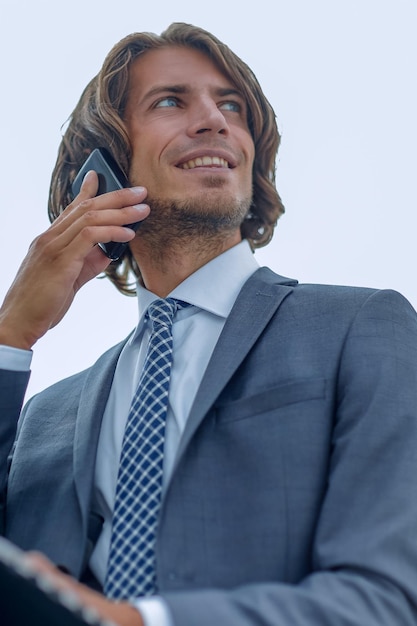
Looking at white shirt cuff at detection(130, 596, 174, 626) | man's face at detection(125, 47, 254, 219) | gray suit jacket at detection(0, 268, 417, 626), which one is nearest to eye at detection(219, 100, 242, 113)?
man's face at detection(125, 47, 254, 219)

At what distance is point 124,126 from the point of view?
2783mm

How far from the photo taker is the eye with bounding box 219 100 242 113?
281 cm

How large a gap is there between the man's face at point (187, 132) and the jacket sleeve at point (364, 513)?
2.39ft

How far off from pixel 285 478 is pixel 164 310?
0.72 m

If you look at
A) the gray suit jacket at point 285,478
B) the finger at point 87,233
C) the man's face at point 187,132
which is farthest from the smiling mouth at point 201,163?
the gray suit jacket at point 285,478

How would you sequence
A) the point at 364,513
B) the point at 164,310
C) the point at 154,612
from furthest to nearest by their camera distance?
the point at 164,310
the point at 364,513
the point at 154,612

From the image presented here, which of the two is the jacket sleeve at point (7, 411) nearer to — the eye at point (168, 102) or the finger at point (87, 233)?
the finger at point (87, 233)

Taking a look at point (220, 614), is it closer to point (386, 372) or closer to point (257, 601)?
point (257, 601)


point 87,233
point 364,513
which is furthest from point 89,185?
point 364,513

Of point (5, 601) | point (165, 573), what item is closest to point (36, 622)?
point (5, 601)

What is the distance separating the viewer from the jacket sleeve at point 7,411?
7.31 feet

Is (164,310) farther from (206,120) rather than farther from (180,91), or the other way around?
(180,91)

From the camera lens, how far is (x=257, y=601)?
1431 millimetres

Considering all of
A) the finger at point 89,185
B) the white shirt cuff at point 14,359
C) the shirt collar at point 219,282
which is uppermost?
the finger at point 89,185
